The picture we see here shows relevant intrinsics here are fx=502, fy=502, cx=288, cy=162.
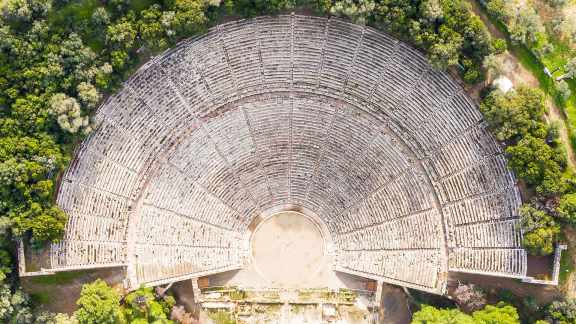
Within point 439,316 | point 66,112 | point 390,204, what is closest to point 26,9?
point 66,112

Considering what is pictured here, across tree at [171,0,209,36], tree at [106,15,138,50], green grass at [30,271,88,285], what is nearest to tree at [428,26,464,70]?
tree at [171,0,209,36]

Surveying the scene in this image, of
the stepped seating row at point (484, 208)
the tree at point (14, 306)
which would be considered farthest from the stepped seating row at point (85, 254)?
the stepped seating row at point (484, 208)

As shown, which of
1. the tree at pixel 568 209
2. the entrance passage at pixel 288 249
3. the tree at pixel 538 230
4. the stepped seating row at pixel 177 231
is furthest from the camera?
the entrance passage at pixel 288 249

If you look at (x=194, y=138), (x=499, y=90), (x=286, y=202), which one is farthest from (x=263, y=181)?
(x=499, y=90)

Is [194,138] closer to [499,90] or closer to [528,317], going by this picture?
[499,90]

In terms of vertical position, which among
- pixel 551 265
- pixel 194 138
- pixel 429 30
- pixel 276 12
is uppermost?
pixel 276 12

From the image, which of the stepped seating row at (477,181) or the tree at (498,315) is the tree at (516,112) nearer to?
the stepped seating row at (477,181)
